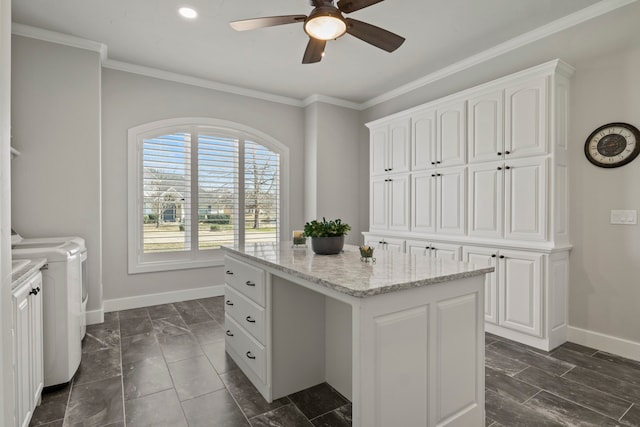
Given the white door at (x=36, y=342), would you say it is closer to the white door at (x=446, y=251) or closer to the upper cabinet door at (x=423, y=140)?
the white door at (x=446, y=251)

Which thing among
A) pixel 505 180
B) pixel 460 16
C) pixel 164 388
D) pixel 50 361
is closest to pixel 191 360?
pixel 164 388

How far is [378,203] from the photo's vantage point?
15.0ft

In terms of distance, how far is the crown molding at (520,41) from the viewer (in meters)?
2.80

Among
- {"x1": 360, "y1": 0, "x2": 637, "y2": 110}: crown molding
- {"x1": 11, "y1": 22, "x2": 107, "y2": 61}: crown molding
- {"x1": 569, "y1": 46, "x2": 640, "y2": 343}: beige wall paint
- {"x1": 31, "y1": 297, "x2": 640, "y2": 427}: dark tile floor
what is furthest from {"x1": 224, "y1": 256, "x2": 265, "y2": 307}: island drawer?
{"x1": 360, "y1": 0, "x2": 637, "y2": 110}: crown molding

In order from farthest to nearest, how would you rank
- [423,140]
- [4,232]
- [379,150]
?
[379,150] < [423,140] < [4,232]

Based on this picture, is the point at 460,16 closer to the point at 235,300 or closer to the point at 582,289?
the point at 582,289

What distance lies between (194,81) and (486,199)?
387 cm

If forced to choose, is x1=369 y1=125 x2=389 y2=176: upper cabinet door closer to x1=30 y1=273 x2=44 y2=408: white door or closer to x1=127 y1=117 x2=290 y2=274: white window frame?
x1=127 y1=117 x2=290 y2=274: white window frame

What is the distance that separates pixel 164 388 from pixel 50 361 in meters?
0.77

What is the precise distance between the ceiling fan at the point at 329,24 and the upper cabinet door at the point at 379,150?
80.2 inches

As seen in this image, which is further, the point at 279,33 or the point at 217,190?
the point at 217,190

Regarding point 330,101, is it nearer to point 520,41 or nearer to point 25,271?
point 520,41

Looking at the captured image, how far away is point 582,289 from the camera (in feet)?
9.82

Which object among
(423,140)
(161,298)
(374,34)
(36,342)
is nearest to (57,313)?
(36,342)
